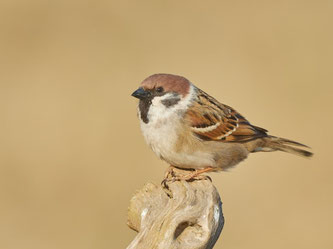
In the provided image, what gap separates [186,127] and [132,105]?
4.35m

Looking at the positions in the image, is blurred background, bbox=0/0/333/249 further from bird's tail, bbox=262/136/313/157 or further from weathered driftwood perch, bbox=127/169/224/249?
weathered driftwood perch, bbox=127/169/224/249

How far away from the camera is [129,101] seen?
31.5 ft

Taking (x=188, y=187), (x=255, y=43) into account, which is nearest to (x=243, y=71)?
(x=255, y=43)

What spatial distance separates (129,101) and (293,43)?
122 inches

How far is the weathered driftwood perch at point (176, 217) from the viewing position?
353cm

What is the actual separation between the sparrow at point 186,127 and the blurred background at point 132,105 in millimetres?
2238

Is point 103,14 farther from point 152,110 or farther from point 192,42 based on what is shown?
point 152,110

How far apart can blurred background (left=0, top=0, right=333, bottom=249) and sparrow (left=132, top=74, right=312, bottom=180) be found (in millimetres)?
2238

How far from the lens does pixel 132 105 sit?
957 cm

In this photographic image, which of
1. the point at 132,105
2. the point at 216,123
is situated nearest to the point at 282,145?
the point at 216,123

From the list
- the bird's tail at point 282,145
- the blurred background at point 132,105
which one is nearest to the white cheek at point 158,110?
the bird's tail at point 282,145

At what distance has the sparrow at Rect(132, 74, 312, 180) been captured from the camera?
5.10 meters

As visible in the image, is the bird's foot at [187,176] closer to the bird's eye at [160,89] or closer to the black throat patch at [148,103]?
the black throat patch at [148,103]

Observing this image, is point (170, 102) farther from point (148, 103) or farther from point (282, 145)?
point (282, 145)
